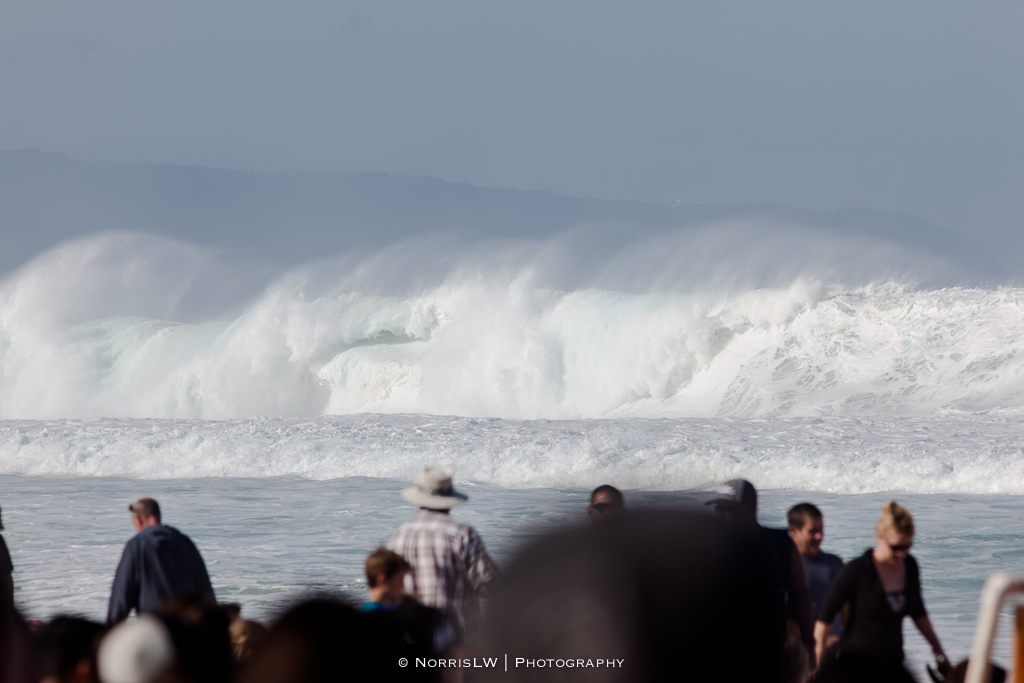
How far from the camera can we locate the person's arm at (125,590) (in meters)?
4.20

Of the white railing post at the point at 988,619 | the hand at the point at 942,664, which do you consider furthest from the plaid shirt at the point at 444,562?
the white railing post at the point at 988,619

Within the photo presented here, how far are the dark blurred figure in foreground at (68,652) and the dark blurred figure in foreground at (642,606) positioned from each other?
1.49 metres

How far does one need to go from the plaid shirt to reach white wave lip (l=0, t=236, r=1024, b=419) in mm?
20002

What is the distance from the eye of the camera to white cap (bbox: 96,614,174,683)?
189cm

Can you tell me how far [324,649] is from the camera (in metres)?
1.12

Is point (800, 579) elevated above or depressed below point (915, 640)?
above

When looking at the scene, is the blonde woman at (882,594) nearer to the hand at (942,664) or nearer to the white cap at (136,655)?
the hand at (942,664)

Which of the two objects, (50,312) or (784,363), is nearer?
(784,363)

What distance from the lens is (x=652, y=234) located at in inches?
1452

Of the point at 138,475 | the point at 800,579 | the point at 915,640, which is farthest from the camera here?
the point at 138,475

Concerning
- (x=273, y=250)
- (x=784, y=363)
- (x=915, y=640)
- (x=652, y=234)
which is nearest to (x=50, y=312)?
(x=652, y=234)

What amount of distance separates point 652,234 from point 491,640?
36363mm

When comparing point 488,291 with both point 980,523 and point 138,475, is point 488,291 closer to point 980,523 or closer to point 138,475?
point 138,475

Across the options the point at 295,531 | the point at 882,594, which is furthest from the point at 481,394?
the point at 882,594
